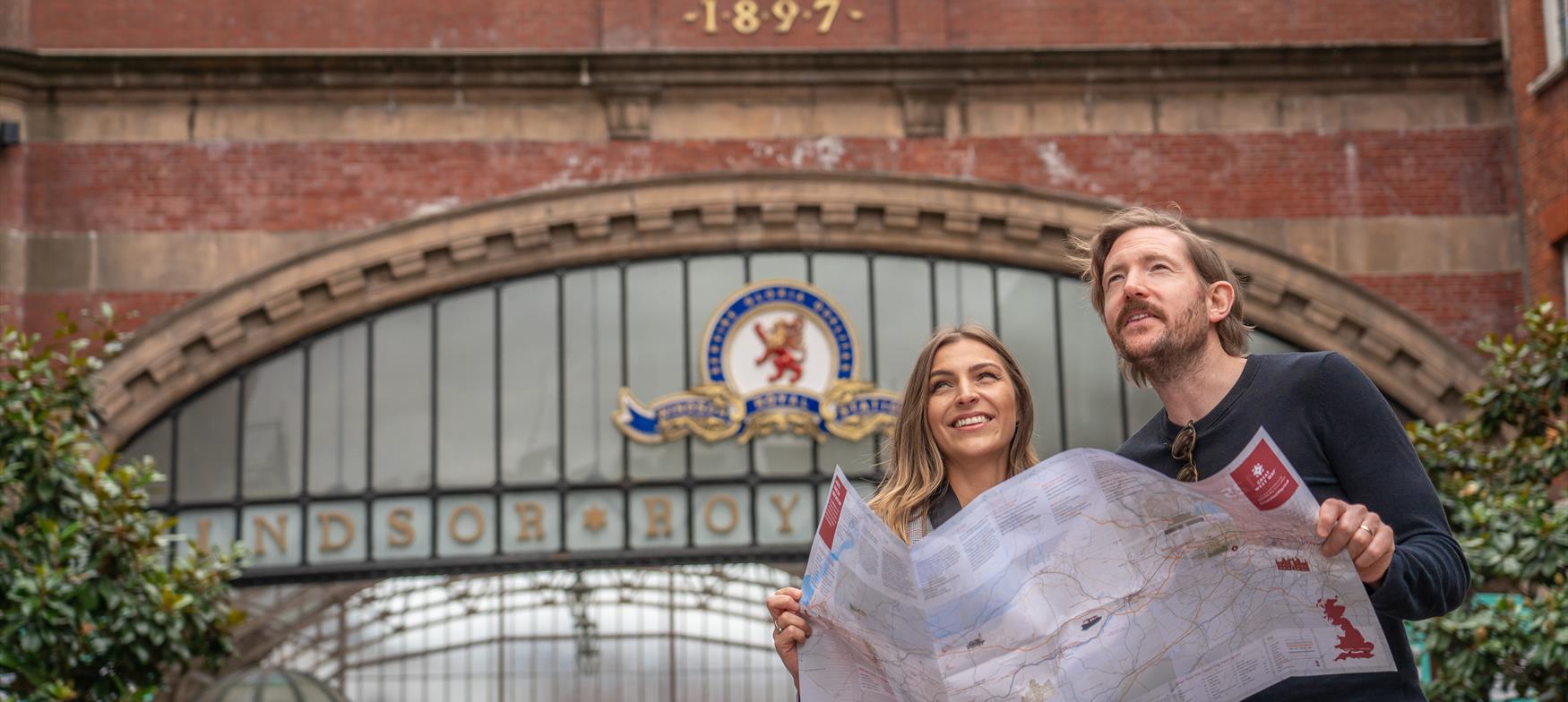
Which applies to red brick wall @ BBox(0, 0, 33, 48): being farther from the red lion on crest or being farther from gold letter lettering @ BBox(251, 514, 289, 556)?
the red lion on crest

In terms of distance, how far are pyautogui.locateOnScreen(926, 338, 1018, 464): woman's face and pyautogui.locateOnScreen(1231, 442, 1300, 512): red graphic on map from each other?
126cm

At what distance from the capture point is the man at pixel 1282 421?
10.3 ft

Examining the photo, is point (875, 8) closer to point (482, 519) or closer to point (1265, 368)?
point (482, 519)

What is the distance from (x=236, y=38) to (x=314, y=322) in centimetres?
274

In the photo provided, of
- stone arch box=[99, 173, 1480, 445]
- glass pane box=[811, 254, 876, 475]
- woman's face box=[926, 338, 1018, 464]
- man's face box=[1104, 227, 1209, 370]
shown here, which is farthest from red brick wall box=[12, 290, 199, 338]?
man's face box=[1104, 227, 1209, 370]

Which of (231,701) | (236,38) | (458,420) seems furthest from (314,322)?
(231,701)

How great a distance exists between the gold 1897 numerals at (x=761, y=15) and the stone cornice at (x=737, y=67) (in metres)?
0.49

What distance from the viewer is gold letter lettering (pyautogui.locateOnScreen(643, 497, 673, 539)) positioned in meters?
17.0

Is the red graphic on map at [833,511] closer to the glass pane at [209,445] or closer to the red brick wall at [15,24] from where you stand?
the glass pane at [209,445]

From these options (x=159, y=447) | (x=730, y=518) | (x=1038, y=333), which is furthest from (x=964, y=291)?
(x=159, y=447)

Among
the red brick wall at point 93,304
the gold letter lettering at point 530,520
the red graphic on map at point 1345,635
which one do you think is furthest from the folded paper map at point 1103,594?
the red brick wall at point 93,304

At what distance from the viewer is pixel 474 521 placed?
17000mm

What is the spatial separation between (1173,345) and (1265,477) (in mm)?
577

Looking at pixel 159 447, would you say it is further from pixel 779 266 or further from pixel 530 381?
pixel 779 266
